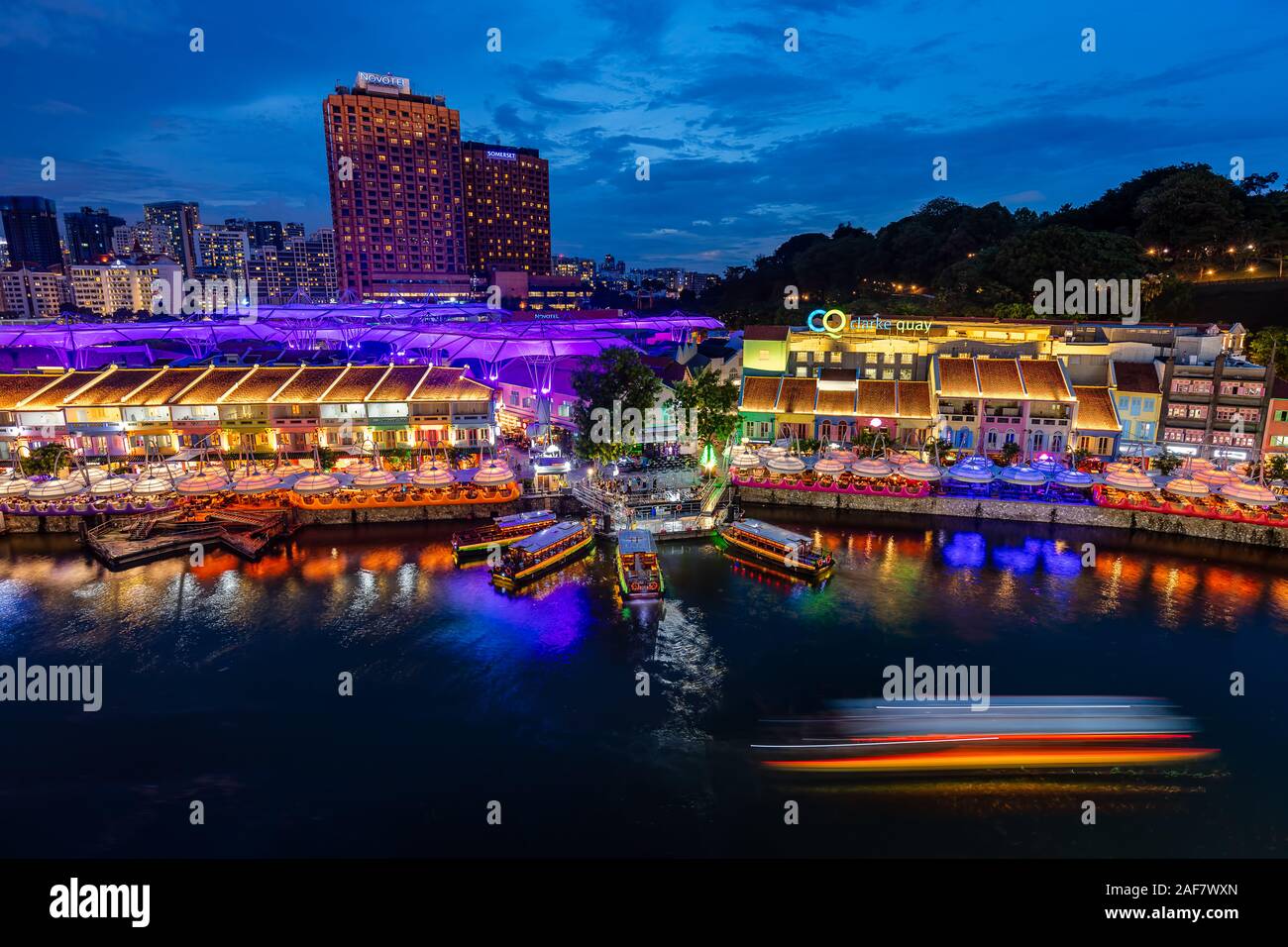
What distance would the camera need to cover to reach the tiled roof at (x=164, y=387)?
153 ft

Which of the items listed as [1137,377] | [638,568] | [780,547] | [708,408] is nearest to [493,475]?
[638,568]

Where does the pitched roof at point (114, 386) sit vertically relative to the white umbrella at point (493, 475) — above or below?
above

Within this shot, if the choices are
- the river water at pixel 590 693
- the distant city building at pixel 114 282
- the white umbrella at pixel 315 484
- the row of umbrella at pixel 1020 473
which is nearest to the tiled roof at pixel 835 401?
the row of umbrella at pixel 1020 473

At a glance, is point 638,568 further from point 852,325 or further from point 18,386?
point 18,386

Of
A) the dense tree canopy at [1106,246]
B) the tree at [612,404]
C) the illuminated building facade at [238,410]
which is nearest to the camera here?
the tree at [612,404]

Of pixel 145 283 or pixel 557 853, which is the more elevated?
pixel 145 283

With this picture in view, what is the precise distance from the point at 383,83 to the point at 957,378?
520ft

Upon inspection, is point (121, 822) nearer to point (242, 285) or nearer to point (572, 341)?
point (572, 341)

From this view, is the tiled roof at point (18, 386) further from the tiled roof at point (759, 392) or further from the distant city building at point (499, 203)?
the distant city building at point (499, 203)

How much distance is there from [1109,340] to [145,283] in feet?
689

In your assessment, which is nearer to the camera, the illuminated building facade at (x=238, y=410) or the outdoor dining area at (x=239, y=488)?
the outdoor dining area at (x=239, y=488)

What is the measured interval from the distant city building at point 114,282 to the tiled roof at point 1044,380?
19776 cm
